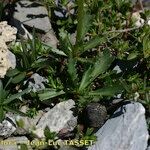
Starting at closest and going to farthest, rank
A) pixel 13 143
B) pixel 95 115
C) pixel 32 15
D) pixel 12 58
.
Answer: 1. pixel 13 143
2. pixel 95 115
3. pixel 12 58
4. pixel 32 15

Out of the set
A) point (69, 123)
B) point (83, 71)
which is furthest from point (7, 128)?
point (83, 71)

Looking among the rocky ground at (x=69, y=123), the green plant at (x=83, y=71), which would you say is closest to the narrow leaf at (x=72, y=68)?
the green plant at (x=83, y=71)

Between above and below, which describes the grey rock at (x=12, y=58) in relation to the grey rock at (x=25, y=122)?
above

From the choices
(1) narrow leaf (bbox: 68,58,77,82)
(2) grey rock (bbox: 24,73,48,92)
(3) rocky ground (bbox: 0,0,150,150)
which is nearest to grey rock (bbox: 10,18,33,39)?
(3) rocky ground (bbox: 0,0,150,150)

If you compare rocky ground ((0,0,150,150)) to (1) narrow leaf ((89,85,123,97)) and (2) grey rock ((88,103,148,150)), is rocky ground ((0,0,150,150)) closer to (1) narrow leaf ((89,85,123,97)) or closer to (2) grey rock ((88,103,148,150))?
(2) grey rock ((88,103,148,150))

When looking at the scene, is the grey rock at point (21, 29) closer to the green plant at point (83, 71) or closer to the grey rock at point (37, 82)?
the green plant at point (83, 71)

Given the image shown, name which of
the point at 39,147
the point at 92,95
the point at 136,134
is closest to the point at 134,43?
the point at 92,95

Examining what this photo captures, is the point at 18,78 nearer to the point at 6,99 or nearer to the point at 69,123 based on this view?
the point at 6,99
